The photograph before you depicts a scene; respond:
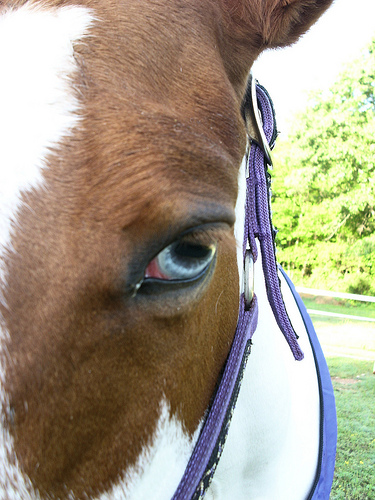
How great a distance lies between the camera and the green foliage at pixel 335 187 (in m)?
16.6

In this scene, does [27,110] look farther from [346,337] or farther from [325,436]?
[346,337]

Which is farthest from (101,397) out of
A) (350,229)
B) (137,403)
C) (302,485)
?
(350,229)

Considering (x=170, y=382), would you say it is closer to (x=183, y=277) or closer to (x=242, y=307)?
(x=183, y=277)

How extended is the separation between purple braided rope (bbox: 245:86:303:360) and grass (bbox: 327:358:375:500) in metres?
3.27

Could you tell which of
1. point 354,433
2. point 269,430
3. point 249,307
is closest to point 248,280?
point 249,307

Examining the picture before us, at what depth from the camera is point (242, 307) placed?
1237mm

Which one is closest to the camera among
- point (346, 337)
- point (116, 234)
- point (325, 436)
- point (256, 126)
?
point (116, 234)

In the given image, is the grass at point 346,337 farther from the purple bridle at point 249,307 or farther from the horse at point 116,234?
the horse at point 116,234

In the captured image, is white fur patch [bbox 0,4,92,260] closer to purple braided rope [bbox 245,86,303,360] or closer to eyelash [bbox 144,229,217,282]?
eyelash [bbox 144,229,217,282]

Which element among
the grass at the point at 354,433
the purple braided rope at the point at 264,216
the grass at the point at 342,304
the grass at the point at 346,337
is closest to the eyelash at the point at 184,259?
the purple braided rope at the point at 264,216

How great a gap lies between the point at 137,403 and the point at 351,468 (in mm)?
4195

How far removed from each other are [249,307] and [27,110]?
2.73 ft

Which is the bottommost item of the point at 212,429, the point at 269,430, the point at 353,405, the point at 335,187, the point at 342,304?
the point at 342,304

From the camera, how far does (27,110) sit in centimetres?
72
